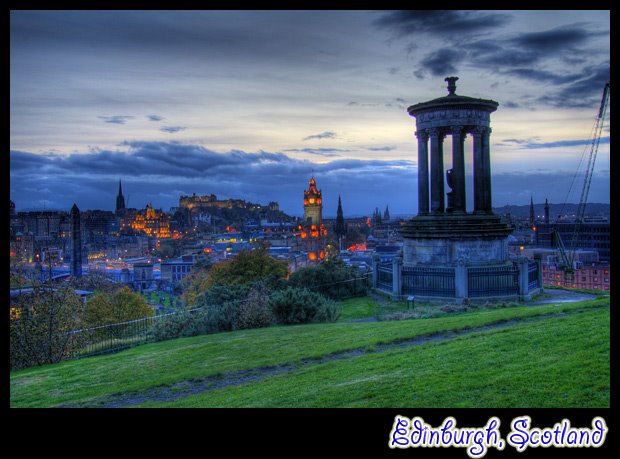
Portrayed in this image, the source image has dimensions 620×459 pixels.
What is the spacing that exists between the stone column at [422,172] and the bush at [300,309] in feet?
26.4

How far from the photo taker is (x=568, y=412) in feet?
19.0

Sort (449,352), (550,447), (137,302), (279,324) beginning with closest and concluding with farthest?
(550,447) < (449,352) < (279,324) < (137,302)

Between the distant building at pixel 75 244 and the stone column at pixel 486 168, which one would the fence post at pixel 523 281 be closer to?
the stone column at pixel 486 168

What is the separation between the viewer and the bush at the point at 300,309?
61.6 ft

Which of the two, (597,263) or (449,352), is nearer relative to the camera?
(449,352)

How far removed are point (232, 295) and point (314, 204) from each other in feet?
564

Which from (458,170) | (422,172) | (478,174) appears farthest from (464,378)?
(478,174)

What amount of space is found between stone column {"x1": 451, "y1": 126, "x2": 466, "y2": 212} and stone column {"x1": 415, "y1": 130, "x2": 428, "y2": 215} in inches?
49.1

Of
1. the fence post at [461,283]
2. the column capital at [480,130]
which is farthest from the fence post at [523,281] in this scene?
the column capital at [480,130]

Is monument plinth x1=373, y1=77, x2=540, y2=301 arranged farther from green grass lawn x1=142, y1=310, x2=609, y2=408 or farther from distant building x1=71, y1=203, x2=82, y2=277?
distant building x1=71, y1=203, x2=82, y2=277

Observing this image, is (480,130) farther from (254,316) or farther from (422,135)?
(254,316)

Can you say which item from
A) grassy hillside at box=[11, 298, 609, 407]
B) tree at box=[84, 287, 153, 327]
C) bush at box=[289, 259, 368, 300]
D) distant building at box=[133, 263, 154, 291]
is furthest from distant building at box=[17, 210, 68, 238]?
grassy hillside at box=[11, 298, 609, 407]
